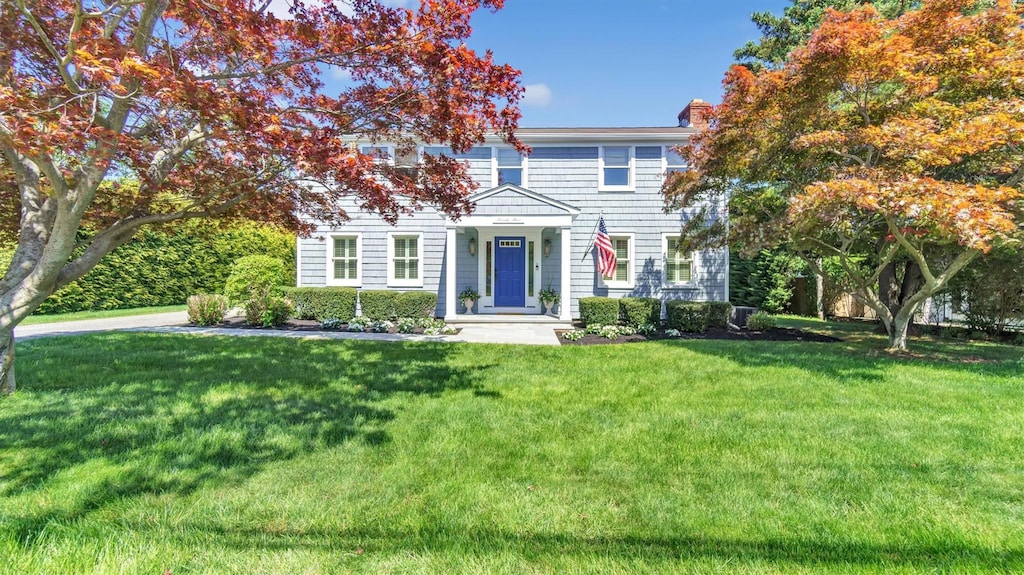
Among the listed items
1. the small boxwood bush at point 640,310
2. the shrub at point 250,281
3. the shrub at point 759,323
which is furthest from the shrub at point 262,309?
the shrub at point 759,323

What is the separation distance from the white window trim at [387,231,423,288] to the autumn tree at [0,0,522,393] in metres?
7.06

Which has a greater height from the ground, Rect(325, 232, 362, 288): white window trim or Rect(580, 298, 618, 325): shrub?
Rect(325, 232, 362, 288): white window trim

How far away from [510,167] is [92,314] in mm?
11999

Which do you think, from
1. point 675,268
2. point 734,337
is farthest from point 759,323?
point 675,268

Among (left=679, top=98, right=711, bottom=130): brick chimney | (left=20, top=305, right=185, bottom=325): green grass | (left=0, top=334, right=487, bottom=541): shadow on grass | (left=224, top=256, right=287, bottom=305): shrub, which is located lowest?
(left=0, top=334, right=487, bottom=541): shadow on grass

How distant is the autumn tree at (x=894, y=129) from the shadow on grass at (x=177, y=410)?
5727 mm

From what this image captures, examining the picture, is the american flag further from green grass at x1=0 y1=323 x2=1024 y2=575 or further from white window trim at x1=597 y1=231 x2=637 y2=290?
green grass at x1=0 y1=323 x2=1024 y2=575

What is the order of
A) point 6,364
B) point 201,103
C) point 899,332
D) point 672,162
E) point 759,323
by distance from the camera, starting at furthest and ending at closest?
point 672,162
point 759,323
point 899,332
point 6,364
point 201,103

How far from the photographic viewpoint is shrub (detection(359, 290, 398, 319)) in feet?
36.3

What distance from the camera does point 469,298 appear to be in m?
12.4

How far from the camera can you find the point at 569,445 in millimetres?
3297

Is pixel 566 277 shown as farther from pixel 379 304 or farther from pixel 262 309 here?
pixel 262 309

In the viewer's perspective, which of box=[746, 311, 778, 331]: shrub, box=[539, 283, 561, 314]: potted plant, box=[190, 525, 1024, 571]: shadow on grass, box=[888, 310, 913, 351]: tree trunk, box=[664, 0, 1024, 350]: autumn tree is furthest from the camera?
box=[539, 283, 561, 314]: potted plant

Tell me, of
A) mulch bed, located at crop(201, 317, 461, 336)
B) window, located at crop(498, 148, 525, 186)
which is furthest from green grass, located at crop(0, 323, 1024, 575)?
window, located at crop(498, 148, 525, 186)
